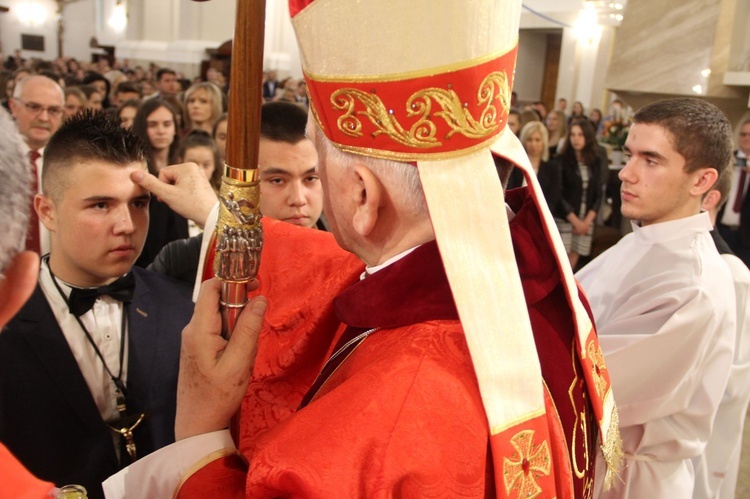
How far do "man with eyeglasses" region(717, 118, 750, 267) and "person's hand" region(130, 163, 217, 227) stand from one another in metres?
5.38

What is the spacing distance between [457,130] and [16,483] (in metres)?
0.83

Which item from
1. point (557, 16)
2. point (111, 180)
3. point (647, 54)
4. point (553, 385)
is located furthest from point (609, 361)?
point (557, 16)

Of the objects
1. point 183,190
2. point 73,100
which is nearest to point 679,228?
point 183,190

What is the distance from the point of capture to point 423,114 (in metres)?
1.12

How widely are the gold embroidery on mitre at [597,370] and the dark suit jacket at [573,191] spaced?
515cm

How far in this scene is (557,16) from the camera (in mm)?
14711

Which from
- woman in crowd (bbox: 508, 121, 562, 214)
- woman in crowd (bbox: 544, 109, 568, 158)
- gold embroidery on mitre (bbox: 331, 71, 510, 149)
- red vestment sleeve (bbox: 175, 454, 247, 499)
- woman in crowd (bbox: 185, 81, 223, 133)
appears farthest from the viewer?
woman in crowd (bbox: 544, 109, 568, 158)

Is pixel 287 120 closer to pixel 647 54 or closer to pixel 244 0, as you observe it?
pixel 244 0

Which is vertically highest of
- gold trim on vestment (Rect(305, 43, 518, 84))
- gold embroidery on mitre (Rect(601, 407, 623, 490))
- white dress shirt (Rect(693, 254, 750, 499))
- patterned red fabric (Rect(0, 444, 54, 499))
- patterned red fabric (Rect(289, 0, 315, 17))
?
patterned red fabric (Rect(289, 0, 315, 17))

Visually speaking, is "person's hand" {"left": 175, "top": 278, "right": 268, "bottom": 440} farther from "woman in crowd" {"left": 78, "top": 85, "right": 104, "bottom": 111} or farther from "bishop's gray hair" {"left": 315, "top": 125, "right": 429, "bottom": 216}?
"woman in crowd" {"left": 78, "top": 85, "right": 104, "bottom": 111}

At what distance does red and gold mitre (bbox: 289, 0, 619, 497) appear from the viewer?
1.08 meters

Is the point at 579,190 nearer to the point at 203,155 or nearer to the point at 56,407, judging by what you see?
the point at 203,155

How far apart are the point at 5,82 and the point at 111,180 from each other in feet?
21.7

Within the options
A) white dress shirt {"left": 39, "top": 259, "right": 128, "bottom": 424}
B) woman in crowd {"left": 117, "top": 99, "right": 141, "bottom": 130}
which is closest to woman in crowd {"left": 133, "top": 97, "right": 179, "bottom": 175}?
woman in crowd {"left": 117, "top": 99, "right": 141, "bottom": 130}
